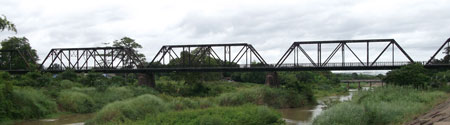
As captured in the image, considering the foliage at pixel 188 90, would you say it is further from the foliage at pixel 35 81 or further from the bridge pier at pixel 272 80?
Answer: the foliage at pixel 35 81

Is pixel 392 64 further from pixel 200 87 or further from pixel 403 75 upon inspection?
pixel 200 87

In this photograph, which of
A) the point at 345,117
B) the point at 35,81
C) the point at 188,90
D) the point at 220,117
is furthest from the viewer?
the point at 188,90

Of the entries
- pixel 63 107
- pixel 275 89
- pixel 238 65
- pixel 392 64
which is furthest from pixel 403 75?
pixel 63 107

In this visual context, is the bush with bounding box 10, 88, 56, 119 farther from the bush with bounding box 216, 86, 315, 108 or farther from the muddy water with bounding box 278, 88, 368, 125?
the muddy water with bounding box 278, 88, 368, 125

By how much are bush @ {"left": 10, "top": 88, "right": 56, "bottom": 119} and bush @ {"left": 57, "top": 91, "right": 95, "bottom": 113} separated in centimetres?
246

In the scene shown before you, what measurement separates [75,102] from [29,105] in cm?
689

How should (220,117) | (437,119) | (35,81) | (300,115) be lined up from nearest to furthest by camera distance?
(437,119) < (220,117) < (300,115) < (35,81)

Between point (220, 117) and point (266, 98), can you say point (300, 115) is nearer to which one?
point (266, 98)

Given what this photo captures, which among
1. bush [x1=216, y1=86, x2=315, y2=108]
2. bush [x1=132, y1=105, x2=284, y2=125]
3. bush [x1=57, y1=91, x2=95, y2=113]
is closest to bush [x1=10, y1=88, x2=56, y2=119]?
bush [x1=57, y1=91, x2=95, y2=113]

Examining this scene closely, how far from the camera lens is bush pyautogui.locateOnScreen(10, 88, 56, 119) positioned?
33594 mm

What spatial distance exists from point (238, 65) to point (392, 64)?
2247 cm

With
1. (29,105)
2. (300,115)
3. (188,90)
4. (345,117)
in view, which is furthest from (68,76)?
(345,117)

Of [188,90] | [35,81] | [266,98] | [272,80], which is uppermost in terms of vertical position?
[35,81]

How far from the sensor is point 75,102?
42031 mm
